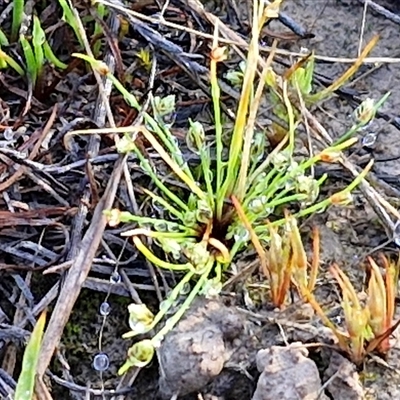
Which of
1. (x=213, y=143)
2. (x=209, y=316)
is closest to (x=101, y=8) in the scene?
(x=213, y=143)

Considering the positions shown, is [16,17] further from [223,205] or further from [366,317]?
[366,317]

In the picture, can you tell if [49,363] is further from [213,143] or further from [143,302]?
[213,143]

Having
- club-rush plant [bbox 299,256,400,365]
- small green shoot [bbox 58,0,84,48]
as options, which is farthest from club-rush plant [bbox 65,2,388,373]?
small green shoot [bbox 58,0,84,48]

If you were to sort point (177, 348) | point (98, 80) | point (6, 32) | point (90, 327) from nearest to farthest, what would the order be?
point (177, 348) < point (90, 327) < point (98, 80) < point (6, 32)

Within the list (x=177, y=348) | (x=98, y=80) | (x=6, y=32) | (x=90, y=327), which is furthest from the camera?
(x=6, y=32)

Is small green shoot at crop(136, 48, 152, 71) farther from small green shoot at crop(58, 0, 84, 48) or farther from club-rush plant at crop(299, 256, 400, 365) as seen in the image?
club-rush plant at crop(299, 256, 400, 365)

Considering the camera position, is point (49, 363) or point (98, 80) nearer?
point (49, 363)
